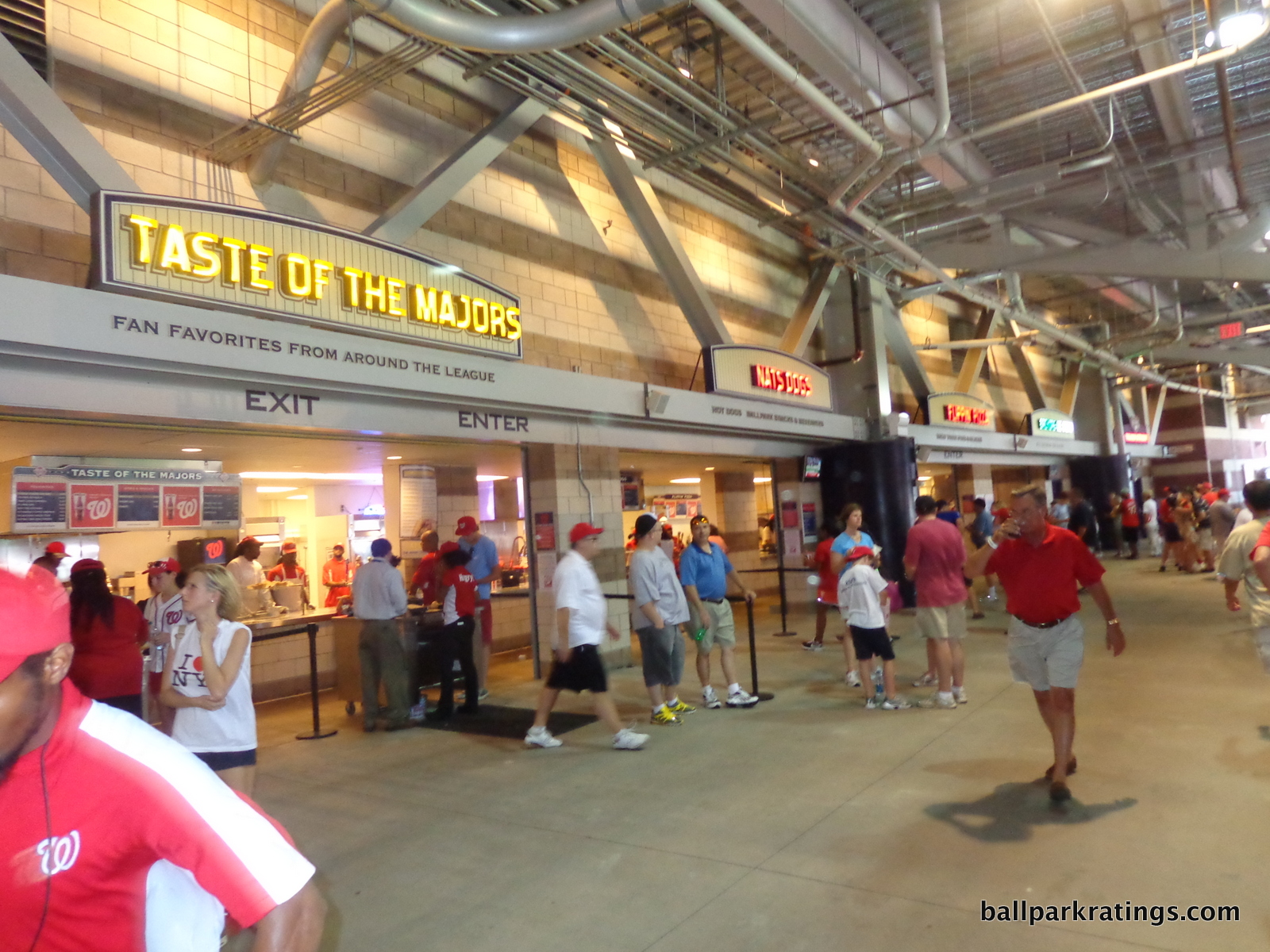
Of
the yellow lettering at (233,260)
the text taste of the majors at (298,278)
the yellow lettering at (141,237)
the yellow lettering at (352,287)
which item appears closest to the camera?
the yellow lettering at (141,237)

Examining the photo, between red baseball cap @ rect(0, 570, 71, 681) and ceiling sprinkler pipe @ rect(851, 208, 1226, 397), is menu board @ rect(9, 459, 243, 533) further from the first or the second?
ceiling sprinkler pipe @ rect(851, 208, 1226, 397)

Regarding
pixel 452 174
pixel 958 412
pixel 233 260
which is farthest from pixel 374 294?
pixel 958 412

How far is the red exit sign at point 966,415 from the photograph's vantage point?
1570 cm

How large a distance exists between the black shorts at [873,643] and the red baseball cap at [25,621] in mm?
6241

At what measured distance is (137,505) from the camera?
7543mm

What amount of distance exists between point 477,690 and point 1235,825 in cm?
593

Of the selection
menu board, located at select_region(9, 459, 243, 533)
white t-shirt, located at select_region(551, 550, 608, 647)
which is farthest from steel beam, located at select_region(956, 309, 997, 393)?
menu board, located at select_region(9, 459, 243, 533)

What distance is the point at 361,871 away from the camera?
4113 millimetres

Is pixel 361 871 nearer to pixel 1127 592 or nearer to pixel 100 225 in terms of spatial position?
pixel 100 225

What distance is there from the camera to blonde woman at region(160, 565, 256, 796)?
134 inches

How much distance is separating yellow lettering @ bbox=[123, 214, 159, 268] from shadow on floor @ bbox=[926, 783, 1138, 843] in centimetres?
589

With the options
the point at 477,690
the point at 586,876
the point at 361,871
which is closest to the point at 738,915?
the point at 586,876

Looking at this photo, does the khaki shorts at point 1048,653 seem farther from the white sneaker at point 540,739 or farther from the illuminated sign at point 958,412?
the illuminated sign at point 958,412

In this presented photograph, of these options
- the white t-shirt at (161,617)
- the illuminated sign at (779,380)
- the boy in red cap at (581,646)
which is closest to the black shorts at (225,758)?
the white t-shirt at (161,617)
